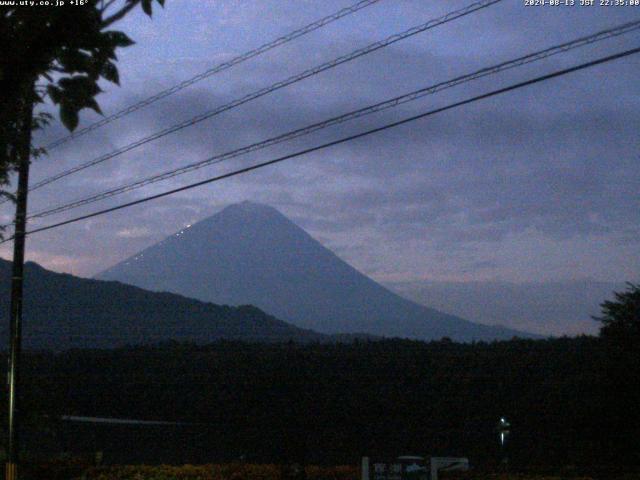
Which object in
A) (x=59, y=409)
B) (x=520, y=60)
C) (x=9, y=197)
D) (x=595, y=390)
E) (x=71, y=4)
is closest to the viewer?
(x=71, y=4)

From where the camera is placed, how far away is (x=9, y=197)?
50.9 ft

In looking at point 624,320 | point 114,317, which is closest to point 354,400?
point 624,320

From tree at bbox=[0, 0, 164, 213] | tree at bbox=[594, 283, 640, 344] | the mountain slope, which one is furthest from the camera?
the mountain slope

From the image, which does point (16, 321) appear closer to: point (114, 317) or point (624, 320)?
point (624, 320)

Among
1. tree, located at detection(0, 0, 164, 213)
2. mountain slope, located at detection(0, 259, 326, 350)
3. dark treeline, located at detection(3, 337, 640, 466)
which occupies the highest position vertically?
mountain slope, located at detection(0, 259, 326, 350)

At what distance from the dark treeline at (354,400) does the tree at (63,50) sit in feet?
75.1

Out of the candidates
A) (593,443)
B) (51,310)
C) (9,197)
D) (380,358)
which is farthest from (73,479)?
(51,310)

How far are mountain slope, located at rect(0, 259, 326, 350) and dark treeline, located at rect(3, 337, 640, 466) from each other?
26.2 metres

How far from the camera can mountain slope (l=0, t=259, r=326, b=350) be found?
7719 centimetres

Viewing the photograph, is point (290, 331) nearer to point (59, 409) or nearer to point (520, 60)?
point (59, 409)

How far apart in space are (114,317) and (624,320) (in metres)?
61.7

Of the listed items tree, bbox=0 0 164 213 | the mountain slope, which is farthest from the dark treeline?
the mountain slope

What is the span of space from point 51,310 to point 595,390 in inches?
2523

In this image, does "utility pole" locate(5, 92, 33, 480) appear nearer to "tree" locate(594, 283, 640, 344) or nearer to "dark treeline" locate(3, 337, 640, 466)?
"dark treeline" locate(3, 337, 640, 466)
